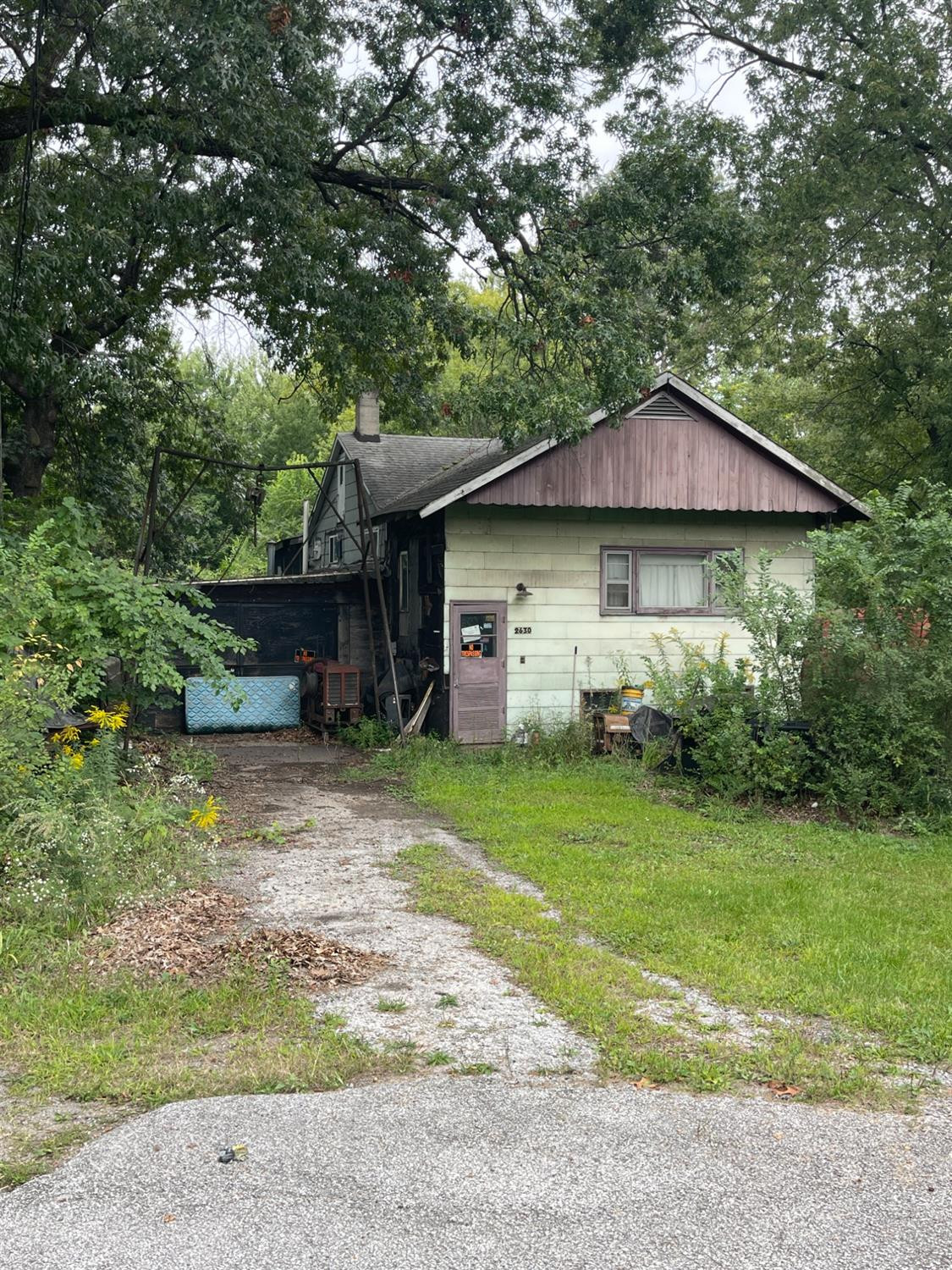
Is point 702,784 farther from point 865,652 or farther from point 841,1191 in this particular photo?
point 841,1191

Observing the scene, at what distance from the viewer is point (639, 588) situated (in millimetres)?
16734

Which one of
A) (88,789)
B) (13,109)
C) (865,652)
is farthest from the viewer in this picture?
(13,109)

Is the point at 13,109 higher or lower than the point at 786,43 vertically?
lower

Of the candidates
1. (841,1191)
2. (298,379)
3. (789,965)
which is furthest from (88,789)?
(298,379)

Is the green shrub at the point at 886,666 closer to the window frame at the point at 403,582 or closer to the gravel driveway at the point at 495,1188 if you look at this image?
the gravel driveway at the point at 495,1188

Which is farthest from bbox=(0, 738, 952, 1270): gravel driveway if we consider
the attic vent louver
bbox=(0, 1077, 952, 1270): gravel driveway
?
the attic vent louver

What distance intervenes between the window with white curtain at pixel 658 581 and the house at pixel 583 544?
0.07ft

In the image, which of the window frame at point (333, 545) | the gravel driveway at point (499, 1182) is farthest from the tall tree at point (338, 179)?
the gravel driveway at point (499, 1182)

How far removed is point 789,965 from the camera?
630cm

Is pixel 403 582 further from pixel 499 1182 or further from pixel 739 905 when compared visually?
pixel 499 1182

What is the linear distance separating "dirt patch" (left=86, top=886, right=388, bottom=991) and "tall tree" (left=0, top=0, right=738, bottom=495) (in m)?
7.94

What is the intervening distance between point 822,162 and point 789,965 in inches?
721

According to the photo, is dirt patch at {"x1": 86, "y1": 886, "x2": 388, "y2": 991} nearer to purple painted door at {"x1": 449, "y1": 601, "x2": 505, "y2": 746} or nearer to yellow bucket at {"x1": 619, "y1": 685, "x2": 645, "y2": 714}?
purple painted door at {"x1": 449, "y1": 601, "x2": 505, "y2": 746}

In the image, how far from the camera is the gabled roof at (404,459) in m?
19.3
